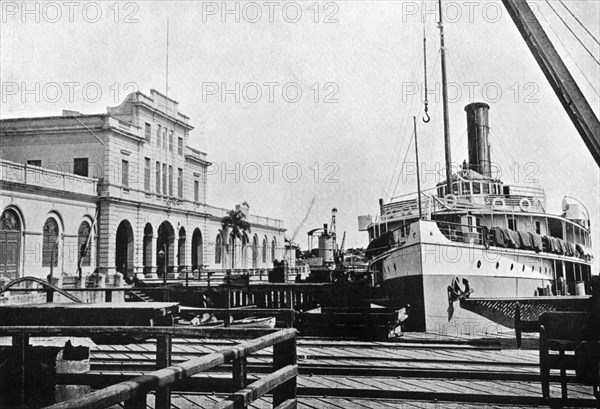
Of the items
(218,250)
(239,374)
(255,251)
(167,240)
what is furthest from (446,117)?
(255,251)

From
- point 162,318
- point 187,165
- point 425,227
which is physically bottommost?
point 162,318

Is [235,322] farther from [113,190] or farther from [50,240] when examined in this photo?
[113,190]

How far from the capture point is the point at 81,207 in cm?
2981

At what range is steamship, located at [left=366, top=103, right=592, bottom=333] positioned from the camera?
16.4m

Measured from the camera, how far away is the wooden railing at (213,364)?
2482 mm

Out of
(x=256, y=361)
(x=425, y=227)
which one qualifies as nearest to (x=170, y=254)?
(x=425, y=227)

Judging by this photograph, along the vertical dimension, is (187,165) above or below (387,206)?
above

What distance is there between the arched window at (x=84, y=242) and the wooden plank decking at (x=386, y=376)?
2229cm

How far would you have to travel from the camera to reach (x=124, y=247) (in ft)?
114

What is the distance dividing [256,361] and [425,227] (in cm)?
973

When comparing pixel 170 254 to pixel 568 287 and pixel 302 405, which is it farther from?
pixel 302 405

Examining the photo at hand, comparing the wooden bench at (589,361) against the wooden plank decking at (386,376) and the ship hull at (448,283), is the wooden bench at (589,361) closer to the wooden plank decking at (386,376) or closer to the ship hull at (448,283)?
the wooden plank decking at (386,376)

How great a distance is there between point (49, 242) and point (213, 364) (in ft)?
89.4

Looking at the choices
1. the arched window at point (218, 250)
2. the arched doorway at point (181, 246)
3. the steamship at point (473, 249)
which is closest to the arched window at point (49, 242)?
the arched doorway at point (181, 246)
